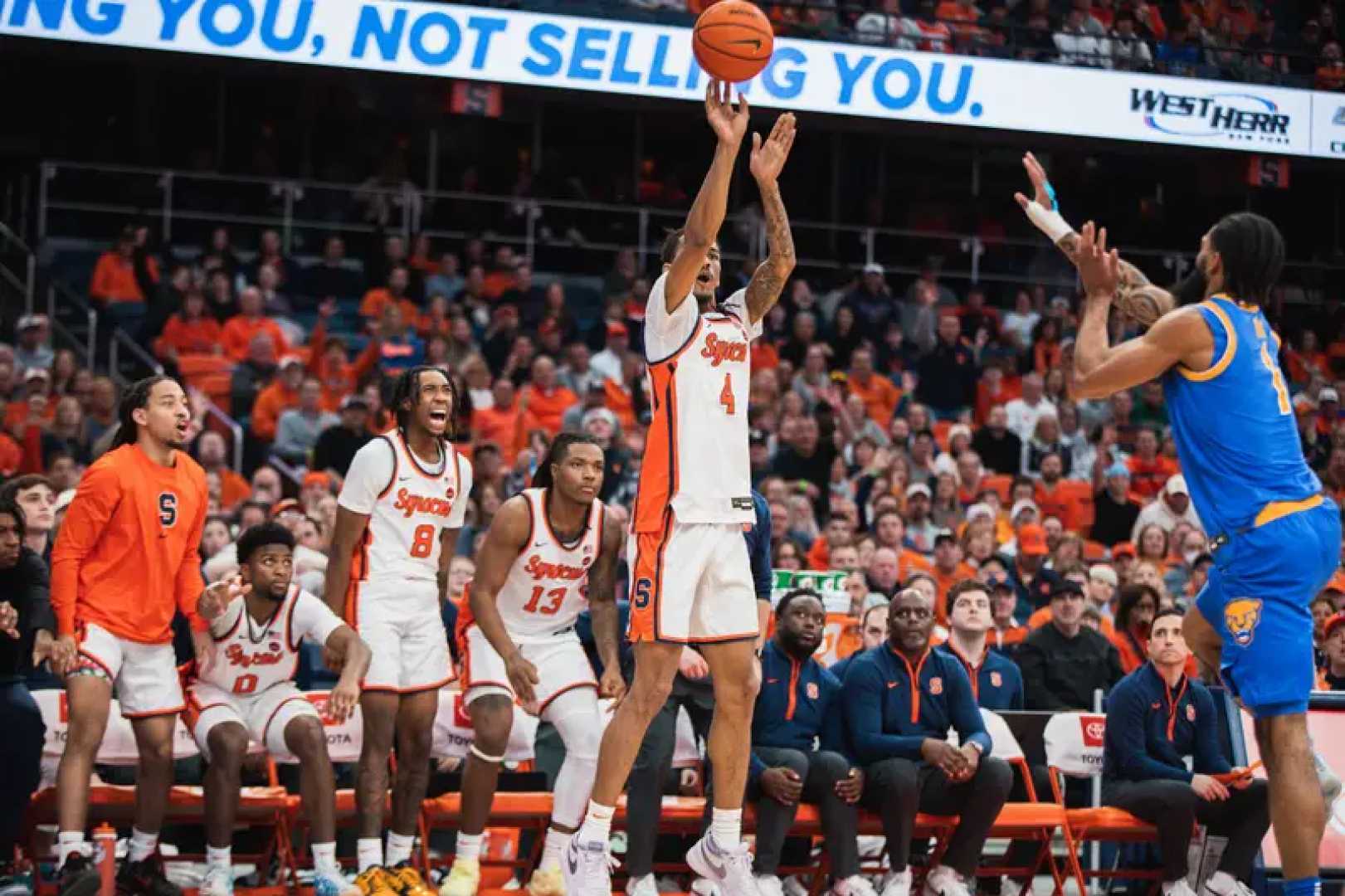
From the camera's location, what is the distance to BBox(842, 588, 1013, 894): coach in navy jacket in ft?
26.3

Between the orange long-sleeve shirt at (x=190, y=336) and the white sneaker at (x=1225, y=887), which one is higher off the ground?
the orange long-sleeve shirt at (x=190, y=336)

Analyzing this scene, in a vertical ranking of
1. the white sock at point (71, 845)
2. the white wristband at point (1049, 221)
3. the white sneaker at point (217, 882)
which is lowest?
the white sneaker at point (217, 882)

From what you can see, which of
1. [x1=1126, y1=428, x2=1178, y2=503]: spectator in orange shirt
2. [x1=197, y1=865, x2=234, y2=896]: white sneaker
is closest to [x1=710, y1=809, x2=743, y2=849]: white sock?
[x1=197, y1=865, x2=234, y2=896]: white sneaker

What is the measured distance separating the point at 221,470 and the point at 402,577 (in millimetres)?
5464

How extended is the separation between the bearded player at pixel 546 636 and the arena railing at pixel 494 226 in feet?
34.4

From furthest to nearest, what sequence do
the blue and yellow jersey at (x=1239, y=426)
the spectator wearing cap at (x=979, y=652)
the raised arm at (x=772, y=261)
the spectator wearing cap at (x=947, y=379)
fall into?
the spectator wearing cap at (x=947, y=379), the spectator wearing cap at (x=979, y=652), the raised arm at (x=772, y=261), the blue and yellow jersey at (x=1239, y=426)

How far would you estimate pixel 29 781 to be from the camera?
749cm

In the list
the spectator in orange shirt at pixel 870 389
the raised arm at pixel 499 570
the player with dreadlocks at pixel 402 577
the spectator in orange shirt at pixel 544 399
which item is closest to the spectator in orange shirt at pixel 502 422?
the spectator in orange shirt at pixel 544 399

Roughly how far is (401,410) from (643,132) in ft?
46.4

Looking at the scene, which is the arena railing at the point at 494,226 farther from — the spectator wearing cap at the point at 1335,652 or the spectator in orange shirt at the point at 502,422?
the spectator wearing cap at the point at 1335,652

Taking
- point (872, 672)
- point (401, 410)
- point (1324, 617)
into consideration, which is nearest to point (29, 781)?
point (401, 410)

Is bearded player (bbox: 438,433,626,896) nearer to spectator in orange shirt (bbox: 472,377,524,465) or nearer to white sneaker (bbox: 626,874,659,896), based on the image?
white sneaker (bbox: 626,874,659,896)

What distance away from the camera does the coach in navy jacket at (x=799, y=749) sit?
7906 mm

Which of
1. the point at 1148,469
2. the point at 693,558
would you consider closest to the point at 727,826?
the point at 693,558
